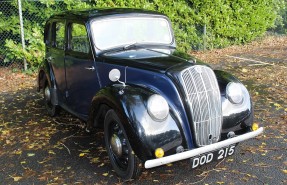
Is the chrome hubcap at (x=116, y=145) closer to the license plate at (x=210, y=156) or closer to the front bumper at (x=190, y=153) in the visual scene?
the front bumper at (x=190, y=153)

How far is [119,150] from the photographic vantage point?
3.52m

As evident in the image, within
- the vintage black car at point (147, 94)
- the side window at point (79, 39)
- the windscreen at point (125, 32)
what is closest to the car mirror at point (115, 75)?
the vintage black car at point (147, 94)

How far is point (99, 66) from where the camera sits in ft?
13.6

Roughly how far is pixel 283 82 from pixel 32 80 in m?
5.80

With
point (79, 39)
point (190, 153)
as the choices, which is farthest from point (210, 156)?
point (79, 39)

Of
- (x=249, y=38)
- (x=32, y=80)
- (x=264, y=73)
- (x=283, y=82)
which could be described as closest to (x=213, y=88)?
(x=283, y=82)

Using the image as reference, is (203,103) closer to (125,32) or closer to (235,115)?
(235,115)

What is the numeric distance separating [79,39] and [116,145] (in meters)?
1.77

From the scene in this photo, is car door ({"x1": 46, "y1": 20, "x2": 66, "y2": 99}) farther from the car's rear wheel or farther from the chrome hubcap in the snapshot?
the chrome hubcap

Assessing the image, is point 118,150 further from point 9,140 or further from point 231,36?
point 231,36

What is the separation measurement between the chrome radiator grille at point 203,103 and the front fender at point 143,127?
0.75 ft

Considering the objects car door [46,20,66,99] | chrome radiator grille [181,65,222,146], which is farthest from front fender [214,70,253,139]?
car door [46,20,66,99]

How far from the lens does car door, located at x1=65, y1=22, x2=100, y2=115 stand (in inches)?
170

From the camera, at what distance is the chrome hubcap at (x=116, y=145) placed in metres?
3.51
